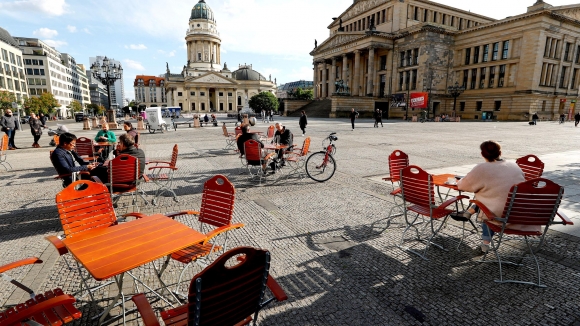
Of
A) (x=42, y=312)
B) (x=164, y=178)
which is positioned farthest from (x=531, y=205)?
(x=164, y=178)

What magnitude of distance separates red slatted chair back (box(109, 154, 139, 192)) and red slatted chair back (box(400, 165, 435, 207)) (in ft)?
15.2

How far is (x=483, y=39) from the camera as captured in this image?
1923 inches

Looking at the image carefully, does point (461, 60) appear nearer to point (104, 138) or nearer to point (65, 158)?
point (104, 138)

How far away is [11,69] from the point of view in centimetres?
6562

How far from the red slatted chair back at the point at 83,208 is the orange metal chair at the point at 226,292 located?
1.65 metres

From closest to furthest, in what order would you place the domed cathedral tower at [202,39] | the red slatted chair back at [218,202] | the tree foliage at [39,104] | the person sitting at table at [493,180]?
the red slatted chair back at [218,202]
the person sitting at table at [493,180]
the tree foliage at [39,104]
the domed cathedral tower at [202,39]

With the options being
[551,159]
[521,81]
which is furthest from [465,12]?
[551,159]

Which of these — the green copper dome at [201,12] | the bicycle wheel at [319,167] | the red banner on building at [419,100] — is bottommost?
the bicycle wheel at [319,167]

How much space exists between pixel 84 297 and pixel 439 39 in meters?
59.2

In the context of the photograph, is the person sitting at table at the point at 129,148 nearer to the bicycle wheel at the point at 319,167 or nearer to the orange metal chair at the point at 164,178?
the orange metal chair at the point at 164,178

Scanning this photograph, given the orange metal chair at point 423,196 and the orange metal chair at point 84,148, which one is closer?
the orange metal chair at point 423,196

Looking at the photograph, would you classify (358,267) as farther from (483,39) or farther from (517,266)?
(483,39)

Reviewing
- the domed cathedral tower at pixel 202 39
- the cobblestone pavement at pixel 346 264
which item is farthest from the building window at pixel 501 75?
the domed cathedral tower at pixel 202 39

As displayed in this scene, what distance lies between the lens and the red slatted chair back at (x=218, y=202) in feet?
11.6
